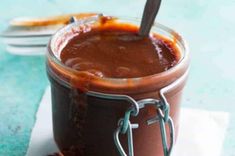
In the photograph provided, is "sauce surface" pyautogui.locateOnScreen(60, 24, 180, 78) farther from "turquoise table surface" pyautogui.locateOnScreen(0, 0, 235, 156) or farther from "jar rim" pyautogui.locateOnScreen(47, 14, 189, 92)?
"turquoise table surface" pyautogui.locateOnScreen(0, 0, 235, 156)

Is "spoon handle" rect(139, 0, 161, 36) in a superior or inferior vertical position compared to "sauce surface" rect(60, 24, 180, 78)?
superior

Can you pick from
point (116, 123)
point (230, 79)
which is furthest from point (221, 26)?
point (116, 123)

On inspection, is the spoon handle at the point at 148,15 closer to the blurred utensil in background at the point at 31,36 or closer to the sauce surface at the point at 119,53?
the sauce surface at the point at 119,53

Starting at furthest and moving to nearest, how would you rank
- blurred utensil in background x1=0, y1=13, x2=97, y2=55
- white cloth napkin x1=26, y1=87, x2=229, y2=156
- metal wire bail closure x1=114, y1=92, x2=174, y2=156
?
blurred utensil in background x1=0, y1=13, x2=97, y2=55 → white cloth napkin x1=26, y1=87, x2=229, y2=156 → metal wire bail closure x1=114, y1=92, x2=174, y2=156

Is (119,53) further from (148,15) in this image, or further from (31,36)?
(31,36)

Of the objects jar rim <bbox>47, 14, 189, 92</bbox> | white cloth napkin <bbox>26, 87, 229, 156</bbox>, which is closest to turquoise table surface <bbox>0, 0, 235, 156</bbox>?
white cloth napkin <bbox>26, 87, 229, 156</bbox>

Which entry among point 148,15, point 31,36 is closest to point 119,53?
point 148,15

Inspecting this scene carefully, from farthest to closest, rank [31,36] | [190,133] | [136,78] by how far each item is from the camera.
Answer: [31,36] → [190,133] → [136,78]
